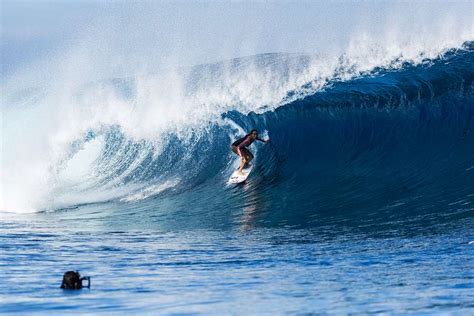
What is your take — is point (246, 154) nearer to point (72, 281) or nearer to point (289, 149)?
point (289, 149)

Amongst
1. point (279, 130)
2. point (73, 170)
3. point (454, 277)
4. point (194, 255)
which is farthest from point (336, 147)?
point (454, 277)

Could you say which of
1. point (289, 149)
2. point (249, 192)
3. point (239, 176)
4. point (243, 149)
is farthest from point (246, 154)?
point (289, 149)

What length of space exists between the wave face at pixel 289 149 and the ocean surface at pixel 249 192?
0.13 ft

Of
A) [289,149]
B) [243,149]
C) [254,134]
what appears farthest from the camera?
[289,149]

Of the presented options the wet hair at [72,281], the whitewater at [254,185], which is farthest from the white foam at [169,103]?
the wet hair at [72,281]

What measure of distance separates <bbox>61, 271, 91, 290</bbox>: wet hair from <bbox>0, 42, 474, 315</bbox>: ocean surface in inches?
7.0

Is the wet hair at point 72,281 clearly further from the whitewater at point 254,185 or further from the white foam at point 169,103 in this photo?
the white foam at point 169,103

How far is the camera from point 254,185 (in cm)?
1484

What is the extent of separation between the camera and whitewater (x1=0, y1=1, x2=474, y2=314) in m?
7.82

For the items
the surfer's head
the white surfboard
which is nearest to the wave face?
the white surfboard

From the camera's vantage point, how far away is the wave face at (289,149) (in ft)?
43.3

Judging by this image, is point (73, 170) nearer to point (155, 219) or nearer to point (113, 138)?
point (113, 138)

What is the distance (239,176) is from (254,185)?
59cm

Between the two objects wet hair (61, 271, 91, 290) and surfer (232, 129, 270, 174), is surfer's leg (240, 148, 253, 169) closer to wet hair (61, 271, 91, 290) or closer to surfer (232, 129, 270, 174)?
surfer (232, 129, 270, 174)
